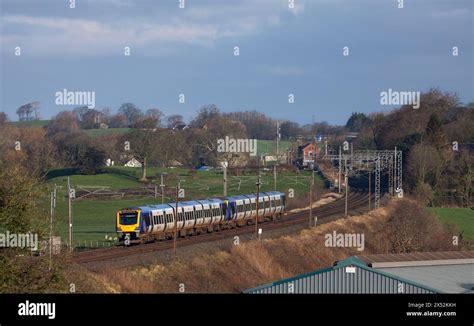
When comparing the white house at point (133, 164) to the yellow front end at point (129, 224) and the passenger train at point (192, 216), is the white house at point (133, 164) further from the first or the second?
the yellow front end at point (129, 224)

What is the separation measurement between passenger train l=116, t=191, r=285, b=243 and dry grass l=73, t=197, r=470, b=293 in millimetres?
5614

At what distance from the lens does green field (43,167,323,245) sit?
69.9m

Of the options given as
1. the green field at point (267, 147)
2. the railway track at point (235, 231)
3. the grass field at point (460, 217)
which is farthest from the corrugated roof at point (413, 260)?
the green field at point (267, 147)

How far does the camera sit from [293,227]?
6309 centimetres

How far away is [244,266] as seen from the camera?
143 feet

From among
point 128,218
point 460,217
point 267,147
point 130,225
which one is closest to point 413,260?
point 130,225

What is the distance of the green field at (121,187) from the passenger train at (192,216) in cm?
676

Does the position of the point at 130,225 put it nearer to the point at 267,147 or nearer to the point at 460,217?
the point at 460,217

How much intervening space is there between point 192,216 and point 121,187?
1208 inches

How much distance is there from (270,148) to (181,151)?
37.4 metres

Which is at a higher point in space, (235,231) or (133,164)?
(133,164)
